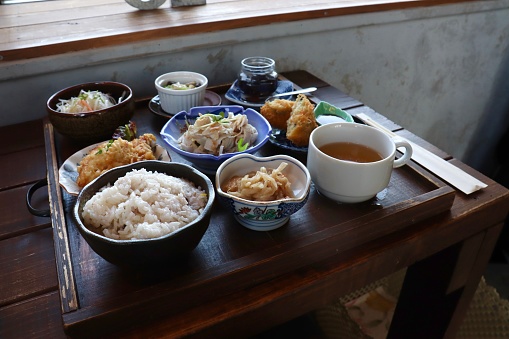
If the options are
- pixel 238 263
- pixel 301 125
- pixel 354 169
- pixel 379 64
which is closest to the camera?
pixel 238 263

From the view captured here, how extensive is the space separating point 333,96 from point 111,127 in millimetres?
923

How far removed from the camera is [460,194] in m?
1.19

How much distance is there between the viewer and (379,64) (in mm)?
2338

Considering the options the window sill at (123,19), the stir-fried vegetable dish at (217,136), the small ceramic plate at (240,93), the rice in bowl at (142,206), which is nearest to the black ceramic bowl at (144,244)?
the rice in bowl at (142,206)

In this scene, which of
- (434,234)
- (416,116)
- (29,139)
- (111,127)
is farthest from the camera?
(416,116)

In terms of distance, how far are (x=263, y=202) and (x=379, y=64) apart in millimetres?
1752

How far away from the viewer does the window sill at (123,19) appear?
60.3 inches

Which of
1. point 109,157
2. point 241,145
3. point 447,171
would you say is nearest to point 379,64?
point 447,171

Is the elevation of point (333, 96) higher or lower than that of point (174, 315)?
higher

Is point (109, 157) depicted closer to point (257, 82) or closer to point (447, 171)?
point (257, 82)

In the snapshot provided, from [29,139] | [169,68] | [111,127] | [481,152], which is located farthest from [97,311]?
[481,152]

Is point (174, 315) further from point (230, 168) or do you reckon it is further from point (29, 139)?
point (29, 139)

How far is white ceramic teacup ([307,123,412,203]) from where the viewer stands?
3.21 feet

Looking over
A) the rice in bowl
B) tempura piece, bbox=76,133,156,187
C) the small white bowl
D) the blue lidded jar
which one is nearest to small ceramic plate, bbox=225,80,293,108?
the blue lidded jar
